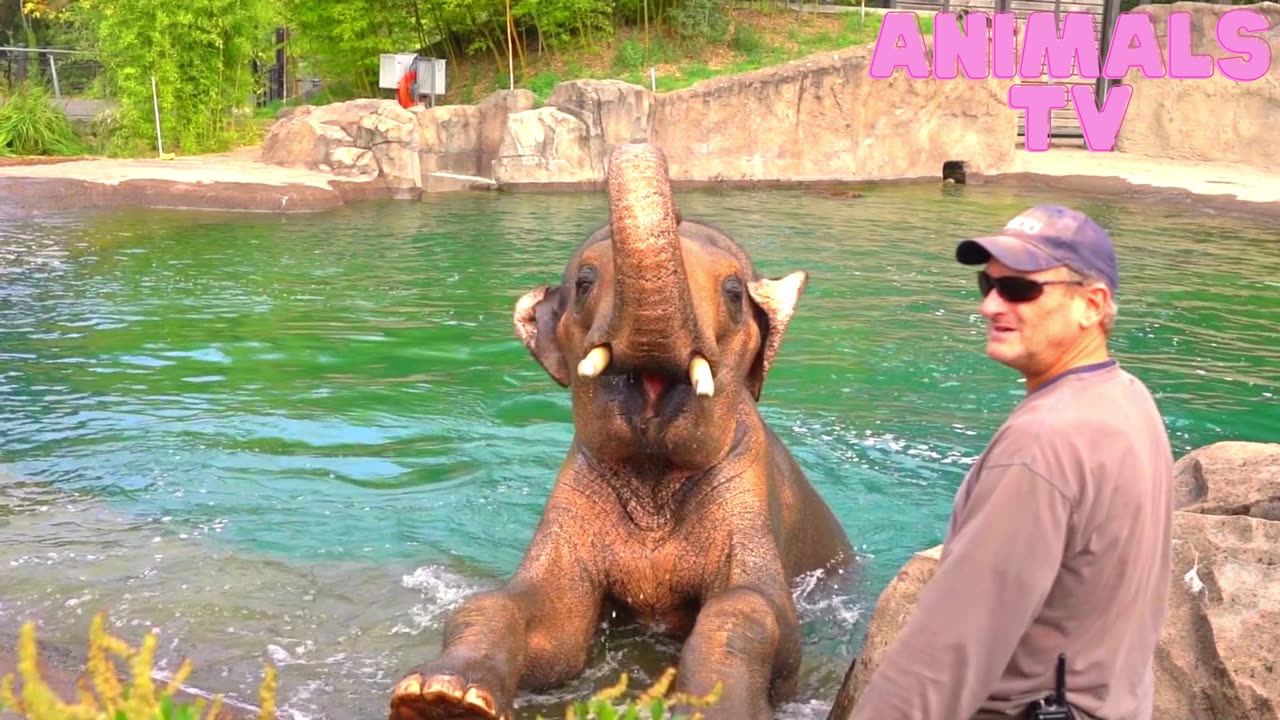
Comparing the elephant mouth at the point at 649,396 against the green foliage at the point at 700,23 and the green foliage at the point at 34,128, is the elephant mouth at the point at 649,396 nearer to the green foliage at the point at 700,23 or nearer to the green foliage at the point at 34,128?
the green foliage at the point at 34,128

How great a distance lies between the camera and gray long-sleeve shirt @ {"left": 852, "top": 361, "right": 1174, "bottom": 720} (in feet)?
7.16

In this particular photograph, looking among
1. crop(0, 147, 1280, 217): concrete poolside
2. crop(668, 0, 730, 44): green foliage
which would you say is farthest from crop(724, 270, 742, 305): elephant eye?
crop(668, 0, 730, 44): green foliage

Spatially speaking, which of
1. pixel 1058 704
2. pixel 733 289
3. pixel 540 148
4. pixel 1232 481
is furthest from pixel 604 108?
pixel 1058 704

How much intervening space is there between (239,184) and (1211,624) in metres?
14.8

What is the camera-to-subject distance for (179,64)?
20.9 m

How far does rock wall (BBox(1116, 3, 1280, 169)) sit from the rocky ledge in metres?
20.6

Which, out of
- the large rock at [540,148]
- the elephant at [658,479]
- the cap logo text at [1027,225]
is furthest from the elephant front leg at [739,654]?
the large rock at [540,148]

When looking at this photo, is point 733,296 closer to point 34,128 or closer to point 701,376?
point 701,376

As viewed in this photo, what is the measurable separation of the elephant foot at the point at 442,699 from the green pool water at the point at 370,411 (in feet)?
2.56

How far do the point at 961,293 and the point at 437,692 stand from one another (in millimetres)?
9766

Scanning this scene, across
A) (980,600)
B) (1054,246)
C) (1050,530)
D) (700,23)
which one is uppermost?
(700,23)

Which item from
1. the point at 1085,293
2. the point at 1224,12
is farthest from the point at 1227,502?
the point at 1224,12

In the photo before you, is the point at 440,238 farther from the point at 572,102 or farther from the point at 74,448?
the point at 74,448

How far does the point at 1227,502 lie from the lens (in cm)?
465
